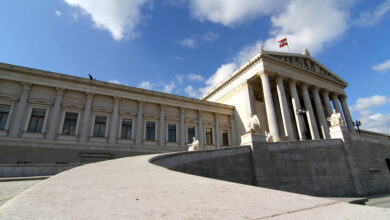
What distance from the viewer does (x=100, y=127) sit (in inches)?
882

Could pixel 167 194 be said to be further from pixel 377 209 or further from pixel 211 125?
pixel 211 125

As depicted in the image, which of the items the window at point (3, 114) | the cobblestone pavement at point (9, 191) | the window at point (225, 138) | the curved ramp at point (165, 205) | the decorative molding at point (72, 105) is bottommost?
the cobblestone pavement at point (9, 191)

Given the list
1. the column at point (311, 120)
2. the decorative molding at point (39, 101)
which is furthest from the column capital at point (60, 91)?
the column at point (311, 120)

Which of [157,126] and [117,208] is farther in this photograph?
[157,126]

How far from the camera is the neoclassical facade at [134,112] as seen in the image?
62.5 ft

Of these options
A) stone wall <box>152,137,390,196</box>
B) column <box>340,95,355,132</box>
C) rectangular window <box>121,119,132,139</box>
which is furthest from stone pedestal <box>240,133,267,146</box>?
column <box>340,95,355,132</box>

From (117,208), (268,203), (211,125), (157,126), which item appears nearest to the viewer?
(117,208)

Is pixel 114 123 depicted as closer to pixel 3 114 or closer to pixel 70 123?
pixel 70 123

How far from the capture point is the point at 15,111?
18.9 meters

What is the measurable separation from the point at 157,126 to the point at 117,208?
77.2 ft

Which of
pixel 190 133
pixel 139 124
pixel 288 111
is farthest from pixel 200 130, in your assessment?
pixel 288 111

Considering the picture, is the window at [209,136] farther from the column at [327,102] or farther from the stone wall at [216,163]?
the column at [327,102]

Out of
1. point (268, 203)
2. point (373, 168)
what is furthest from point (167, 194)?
point (373, 168)

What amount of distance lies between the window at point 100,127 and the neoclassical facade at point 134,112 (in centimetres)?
10
